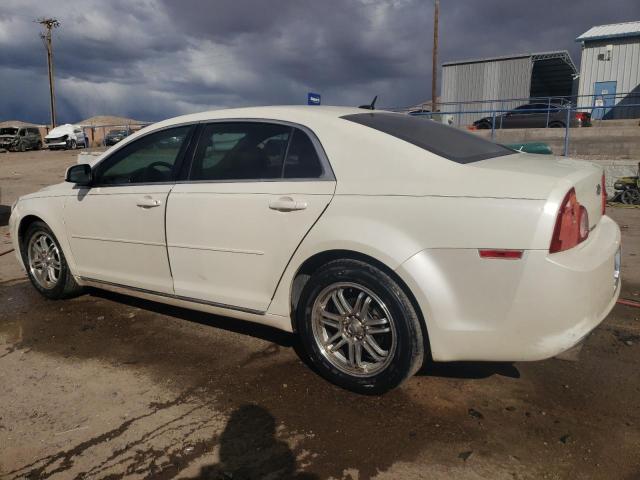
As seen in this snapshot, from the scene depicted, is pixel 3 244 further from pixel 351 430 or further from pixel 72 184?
pixel 351 430

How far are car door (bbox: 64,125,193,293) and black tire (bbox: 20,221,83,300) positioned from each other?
0.30 metres

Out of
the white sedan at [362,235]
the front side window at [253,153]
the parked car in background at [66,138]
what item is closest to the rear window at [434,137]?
the white sedan at [362,235]

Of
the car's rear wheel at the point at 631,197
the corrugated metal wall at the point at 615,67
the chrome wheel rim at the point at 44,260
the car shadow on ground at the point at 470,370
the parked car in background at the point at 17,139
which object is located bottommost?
the car shadow on ground at the point at 470,370

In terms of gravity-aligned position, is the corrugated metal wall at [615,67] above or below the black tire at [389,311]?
above

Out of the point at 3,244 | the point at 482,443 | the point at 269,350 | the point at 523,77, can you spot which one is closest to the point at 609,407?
the point at 482,443

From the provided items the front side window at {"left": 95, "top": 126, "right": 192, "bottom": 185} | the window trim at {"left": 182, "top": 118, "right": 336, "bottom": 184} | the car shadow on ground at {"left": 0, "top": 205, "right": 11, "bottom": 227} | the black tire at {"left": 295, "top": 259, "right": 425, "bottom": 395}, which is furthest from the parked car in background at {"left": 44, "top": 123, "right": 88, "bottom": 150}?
the black tire at {"left": 295, "top": 259, "right": 425, "bottom": 395}

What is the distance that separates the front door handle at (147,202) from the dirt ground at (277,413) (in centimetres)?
100

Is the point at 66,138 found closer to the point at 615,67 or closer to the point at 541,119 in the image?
the point at 541,119

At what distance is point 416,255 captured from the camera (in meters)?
2.62

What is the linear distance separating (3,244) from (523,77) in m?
33.5

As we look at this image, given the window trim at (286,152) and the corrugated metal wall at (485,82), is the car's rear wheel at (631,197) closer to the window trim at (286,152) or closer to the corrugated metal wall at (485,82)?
the window trim at (286,152)

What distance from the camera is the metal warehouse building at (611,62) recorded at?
93.1 feet

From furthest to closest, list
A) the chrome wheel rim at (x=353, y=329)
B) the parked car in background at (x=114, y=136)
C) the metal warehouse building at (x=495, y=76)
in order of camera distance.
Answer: the parked car in background at (x=114, y=136), the metal warehouse building at (x=495, y=76), the chrome wheel rim at (x=353, y=329)

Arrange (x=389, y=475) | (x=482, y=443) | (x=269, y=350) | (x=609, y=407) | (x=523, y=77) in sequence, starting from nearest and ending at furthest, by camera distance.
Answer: (x=389, y=475) → (x=482, y=443) → (x=609, y=407) → (x=269, y=350) → (x=523, y=77)
